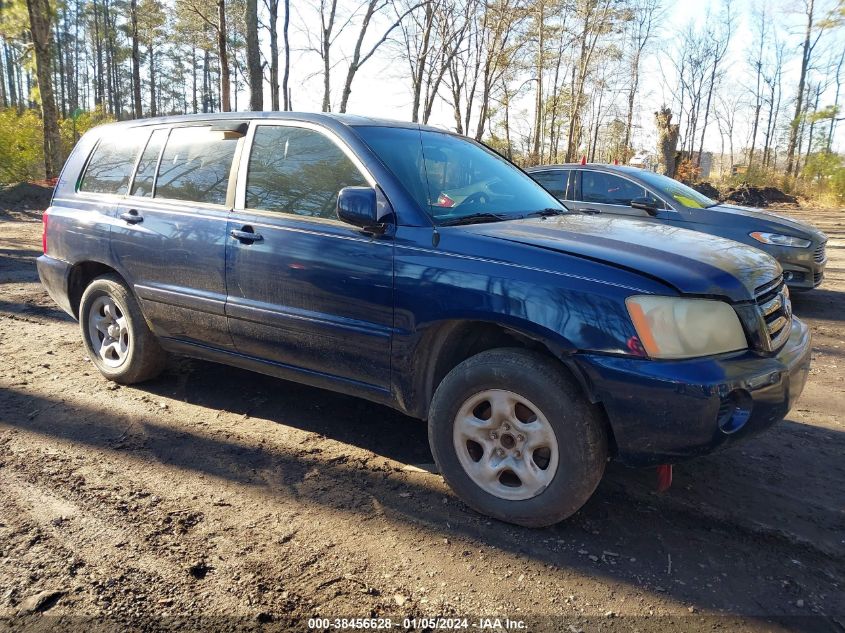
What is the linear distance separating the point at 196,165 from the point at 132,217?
58cm

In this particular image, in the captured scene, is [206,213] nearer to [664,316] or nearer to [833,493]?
[664,316]

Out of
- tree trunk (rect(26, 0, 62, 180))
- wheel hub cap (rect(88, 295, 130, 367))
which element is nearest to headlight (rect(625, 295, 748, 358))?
wheel hub cap (rect(88, 295, 130, 367))

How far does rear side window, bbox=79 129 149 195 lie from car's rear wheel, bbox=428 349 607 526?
2919 mm

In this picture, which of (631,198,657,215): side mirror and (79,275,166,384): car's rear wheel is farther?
(631,198,657,215): side mirror

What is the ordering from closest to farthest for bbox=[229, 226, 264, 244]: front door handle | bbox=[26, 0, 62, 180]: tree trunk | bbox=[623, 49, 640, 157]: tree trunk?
bbox=[229, 226, 264, 244]: front door handle → bbox=[26, 0, 62, 180]: tree trunk → bbox=[623, 49, 640, 157]: tree trunk

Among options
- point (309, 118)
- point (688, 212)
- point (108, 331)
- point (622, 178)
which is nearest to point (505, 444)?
point (309, 118)

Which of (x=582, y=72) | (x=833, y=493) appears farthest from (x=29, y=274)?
(x=582, y=72)

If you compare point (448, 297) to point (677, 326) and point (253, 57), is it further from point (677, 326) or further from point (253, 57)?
point (253, 57)

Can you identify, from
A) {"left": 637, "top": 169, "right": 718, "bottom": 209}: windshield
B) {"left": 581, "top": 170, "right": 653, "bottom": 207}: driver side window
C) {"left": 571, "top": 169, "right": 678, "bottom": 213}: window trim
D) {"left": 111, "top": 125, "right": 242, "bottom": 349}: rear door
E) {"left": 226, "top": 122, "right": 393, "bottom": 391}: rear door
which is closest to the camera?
{"left": 226, "top": 122, "right": 393, "bottom": 391}: rear door

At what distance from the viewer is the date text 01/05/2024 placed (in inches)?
84.0

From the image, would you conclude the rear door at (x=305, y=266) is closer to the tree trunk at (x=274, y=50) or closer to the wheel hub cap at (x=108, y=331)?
the wheel hub cap at (x=108, y=331)

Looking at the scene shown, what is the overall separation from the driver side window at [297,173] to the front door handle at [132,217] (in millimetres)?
920

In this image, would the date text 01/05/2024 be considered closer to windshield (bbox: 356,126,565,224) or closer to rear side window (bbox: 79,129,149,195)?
windshield (bbox: 356,126,565,224)

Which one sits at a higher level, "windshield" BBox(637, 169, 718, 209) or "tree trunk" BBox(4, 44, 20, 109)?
"tree trunk" BBox(4, 44, 20, 109)
